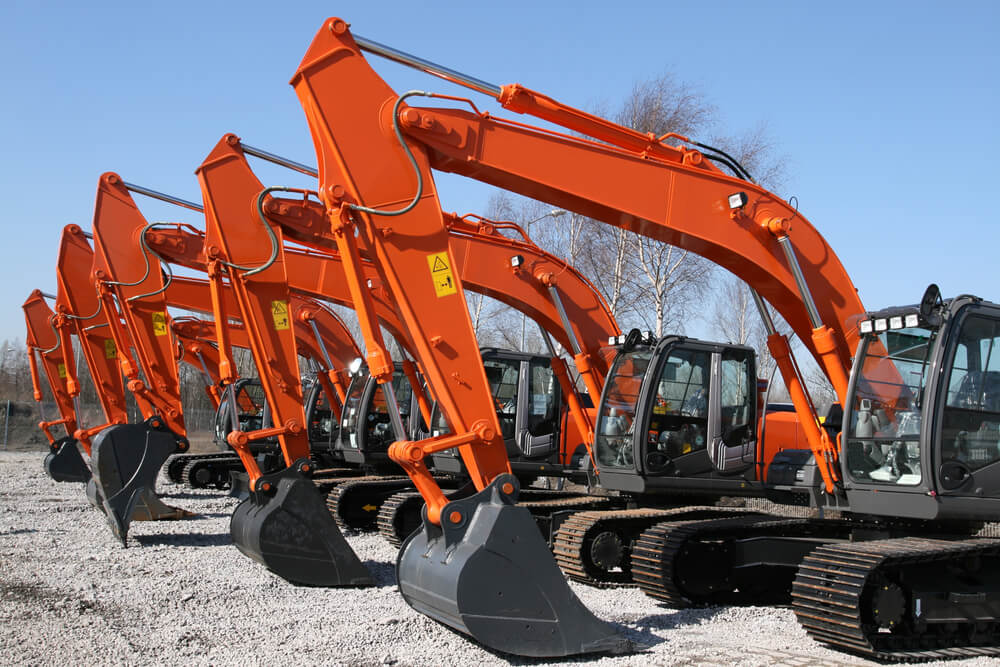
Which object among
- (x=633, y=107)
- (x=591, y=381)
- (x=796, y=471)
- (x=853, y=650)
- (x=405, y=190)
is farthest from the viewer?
(x=633, y=107)

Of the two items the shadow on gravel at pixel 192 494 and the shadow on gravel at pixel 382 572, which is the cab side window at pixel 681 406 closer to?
the shadow on gravel at pixel 382 572

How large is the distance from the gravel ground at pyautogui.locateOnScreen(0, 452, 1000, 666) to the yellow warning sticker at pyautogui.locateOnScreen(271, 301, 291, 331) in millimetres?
2538

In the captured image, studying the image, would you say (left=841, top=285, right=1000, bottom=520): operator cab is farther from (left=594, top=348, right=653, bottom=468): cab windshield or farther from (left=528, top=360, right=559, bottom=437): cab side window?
(left=528, top=360, right=559, bottom=437): cab side window

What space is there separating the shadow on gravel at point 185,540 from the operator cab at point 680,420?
508cm

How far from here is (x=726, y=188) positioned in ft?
25.8

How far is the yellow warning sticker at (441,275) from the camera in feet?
22.1

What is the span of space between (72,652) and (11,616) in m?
1.38

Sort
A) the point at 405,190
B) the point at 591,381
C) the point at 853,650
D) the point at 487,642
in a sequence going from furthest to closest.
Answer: the point at 591,381
the point at 405,190
the point at 853,650
the point at 487,642

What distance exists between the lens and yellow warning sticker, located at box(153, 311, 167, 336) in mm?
14641

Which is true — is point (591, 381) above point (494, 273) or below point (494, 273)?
below

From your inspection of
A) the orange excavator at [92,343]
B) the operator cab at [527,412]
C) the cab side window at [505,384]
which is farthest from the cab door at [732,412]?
the orange excavator at [92,343]

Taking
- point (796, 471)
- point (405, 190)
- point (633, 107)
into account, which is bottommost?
point (796, 471)

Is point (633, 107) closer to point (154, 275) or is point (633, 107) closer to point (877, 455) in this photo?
point (154, 275)

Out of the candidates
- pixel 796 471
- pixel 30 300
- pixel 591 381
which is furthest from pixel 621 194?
pixel 30 300
